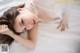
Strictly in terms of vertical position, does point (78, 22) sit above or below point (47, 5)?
below

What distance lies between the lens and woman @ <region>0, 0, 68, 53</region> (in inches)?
36.8

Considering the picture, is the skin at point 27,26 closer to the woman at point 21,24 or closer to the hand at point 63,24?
the woman at point 21,24

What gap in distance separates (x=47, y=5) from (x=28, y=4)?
0.11 metres

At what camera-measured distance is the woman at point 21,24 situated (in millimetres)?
935

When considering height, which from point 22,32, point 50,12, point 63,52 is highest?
point 50,12

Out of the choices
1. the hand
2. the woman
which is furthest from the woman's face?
the hand

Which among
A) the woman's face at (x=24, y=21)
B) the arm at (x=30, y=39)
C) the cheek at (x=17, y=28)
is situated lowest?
the arm at (x=30, y=39)

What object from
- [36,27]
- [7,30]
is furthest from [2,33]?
[36,27]

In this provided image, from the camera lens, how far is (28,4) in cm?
101

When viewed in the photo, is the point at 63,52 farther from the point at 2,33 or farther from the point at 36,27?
the point at 2,33

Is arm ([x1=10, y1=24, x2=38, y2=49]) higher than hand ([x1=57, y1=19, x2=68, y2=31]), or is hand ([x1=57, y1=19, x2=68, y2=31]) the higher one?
hand ([x1=57, y1=19, x2=68, y2=31])

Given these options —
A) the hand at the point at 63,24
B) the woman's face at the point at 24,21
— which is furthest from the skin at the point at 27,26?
the hand at the point at 63,24

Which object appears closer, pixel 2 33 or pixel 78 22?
pixel 2 33

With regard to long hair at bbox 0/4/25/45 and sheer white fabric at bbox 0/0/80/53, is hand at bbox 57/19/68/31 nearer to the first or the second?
sheer white fabric at bbox 0/0/80/53
